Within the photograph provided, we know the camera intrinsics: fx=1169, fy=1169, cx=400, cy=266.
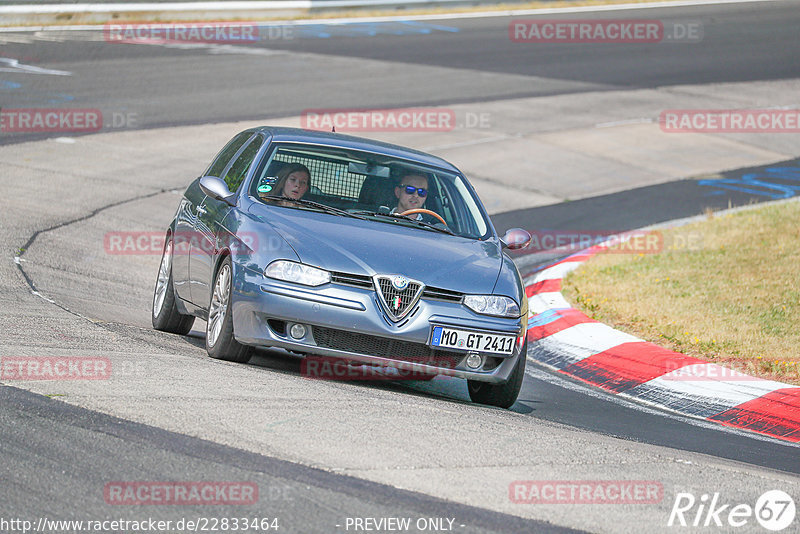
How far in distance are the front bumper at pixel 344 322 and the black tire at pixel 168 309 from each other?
1760 mm

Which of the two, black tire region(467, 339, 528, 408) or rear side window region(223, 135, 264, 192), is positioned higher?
rear side window region(223, 135, 264, 192)

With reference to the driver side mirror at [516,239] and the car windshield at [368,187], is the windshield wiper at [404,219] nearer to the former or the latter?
the car windshield at [368,187]

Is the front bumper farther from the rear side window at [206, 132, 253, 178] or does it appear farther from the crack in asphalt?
the rear side window at [206, 132, 253, 178]

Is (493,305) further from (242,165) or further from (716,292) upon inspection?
(716,292)

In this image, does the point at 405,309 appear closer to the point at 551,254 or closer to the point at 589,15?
the point at 551,254

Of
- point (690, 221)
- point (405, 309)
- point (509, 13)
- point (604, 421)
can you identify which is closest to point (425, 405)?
point (405, 309)

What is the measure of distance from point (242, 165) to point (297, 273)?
179 centimetres

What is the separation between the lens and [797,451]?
7062 mm

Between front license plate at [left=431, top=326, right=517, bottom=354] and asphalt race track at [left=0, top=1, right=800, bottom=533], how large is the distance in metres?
0.37

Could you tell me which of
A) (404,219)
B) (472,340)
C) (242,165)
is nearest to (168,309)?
(242,165)

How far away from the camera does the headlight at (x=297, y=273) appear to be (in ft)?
22.5

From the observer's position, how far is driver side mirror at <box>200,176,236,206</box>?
789 centimetres

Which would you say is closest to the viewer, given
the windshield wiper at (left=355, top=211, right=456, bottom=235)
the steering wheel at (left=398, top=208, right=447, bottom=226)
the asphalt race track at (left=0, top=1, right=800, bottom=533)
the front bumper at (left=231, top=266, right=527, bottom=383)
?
the asphalt race track at (left=0, top=1, right=800, bottom=533)

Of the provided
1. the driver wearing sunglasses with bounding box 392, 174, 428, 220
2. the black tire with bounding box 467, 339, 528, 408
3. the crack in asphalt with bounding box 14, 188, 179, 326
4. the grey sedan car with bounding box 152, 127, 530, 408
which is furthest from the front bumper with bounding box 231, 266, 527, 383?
the crack in asphalt with bounding box 14, 188, 179, 326
